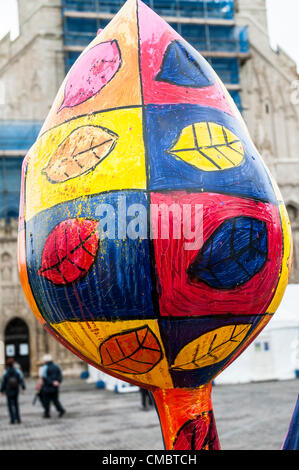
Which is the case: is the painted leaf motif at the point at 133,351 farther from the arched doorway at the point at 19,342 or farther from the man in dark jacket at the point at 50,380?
the arched doorway at the point at 19,342

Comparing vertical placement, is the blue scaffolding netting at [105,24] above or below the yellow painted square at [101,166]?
above

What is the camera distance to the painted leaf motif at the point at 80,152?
1702 mm

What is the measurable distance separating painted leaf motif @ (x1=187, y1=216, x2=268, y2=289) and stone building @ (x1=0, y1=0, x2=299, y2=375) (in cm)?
2029

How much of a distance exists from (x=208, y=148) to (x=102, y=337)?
661mm

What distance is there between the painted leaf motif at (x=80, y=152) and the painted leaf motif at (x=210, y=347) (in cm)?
62

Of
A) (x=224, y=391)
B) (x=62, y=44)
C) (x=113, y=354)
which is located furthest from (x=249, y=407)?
(x=62, y=44)

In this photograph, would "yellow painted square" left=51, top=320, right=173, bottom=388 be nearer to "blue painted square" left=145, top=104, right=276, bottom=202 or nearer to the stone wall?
"blue painted square" left=145, top=104, right=276, bottom=202

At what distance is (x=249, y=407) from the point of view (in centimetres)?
1007

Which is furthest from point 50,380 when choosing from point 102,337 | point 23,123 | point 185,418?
point 23,123

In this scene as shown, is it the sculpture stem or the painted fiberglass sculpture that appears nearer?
the painted fiberglass sculpture

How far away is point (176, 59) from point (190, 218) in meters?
0.59

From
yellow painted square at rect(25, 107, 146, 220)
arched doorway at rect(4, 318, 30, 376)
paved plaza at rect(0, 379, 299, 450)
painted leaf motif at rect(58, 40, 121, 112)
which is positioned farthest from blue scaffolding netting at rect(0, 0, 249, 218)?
yellow painted square at rect(25, 107, 146, 220)

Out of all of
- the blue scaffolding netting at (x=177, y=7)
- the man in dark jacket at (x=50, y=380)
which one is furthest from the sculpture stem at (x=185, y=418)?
the blue scaffolding netting at (x=177, y=7)

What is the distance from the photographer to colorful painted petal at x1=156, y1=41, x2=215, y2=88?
1.81m
